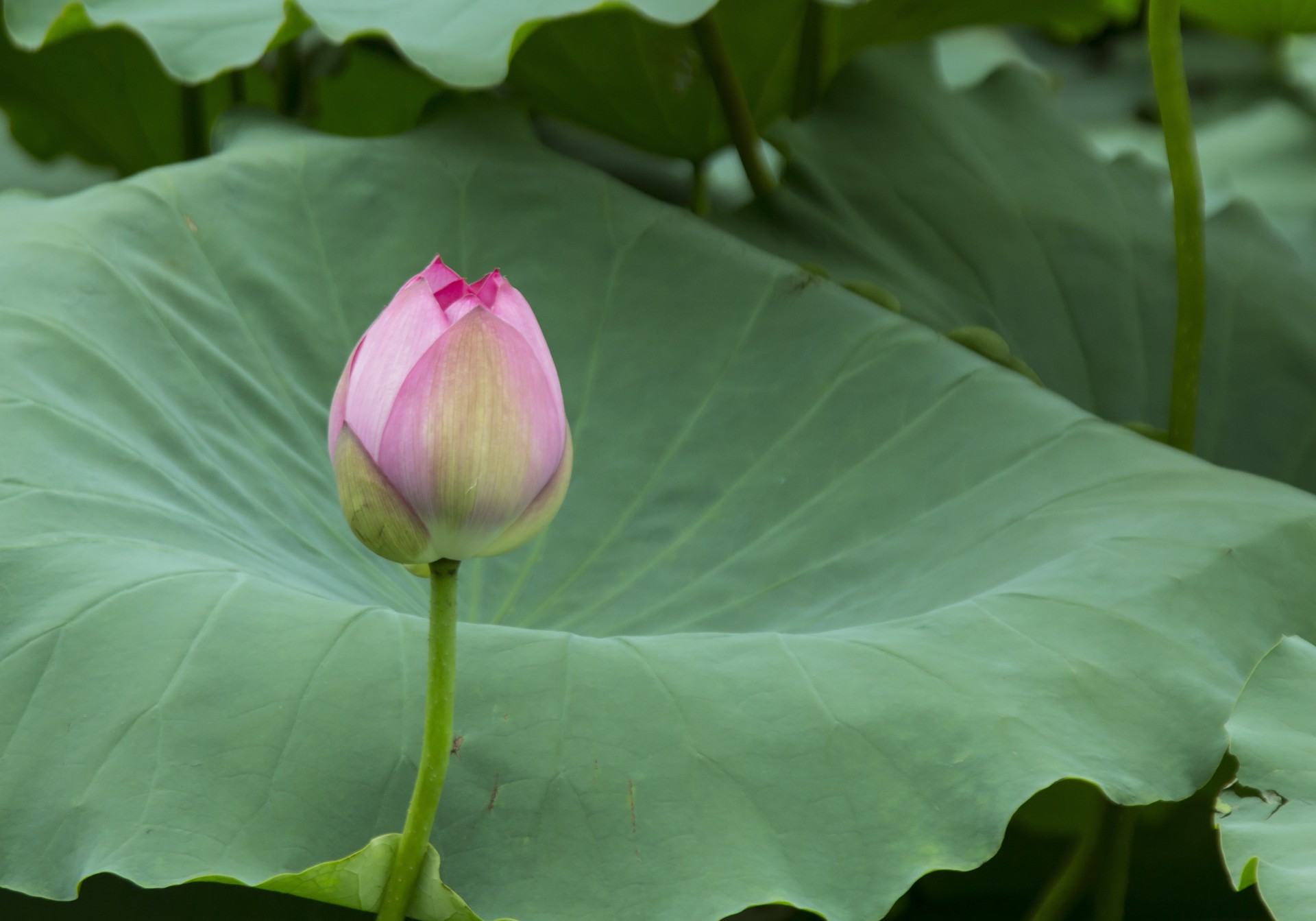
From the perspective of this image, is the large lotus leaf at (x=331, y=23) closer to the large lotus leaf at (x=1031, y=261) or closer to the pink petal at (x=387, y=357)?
the large lotus leaf at (x=1031, y=261)

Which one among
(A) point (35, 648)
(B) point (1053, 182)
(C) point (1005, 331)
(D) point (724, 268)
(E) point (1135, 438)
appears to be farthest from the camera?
(B) point (1053, 182)

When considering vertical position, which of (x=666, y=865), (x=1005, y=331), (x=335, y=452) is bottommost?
(x=1005, y=331)

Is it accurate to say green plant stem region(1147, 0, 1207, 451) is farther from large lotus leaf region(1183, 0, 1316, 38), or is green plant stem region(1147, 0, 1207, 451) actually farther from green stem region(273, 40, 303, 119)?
green stem region(273, 40, 303, 119)

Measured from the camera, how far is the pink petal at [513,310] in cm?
62

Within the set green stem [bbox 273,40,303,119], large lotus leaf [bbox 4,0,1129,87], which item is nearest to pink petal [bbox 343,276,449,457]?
large lotus leaf [bbox 4,0,1129,87]

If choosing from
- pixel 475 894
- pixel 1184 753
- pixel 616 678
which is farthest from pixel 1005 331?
pixel 475 894

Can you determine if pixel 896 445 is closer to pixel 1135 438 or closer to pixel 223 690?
pixel 1135 438

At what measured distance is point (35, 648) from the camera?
2.32 ft

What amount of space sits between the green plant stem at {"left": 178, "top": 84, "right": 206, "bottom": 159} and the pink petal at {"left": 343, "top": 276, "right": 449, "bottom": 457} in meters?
1.13

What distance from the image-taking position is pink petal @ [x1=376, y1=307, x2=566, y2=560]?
0.58 m

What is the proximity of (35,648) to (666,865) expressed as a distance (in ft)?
1.19

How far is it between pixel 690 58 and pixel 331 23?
1.65 ft

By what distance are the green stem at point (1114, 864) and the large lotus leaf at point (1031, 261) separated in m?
0.50

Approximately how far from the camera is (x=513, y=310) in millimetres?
625
